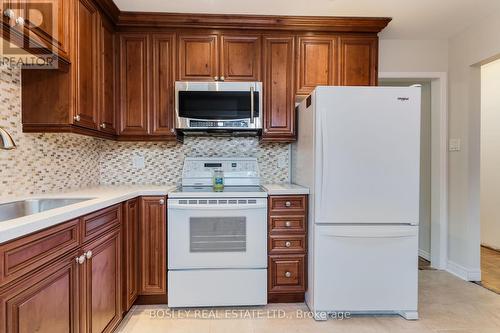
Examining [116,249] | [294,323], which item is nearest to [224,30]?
[116,249]

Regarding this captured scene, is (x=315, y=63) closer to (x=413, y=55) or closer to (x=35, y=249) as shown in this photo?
(x=413, y=55)

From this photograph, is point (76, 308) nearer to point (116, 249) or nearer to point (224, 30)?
point (116, 249)

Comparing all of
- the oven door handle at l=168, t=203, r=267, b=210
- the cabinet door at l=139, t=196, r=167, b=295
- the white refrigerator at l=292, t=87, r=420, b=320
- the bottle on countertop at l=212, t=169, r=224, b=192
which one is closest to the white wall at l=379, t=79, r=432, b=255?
the white refrigerator at l=292, t=87, r=420, b=320

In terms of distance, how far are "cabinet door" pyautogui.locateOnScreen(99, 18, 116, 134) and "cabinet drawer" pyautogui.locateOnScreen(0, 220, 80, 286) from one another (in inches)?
40.9

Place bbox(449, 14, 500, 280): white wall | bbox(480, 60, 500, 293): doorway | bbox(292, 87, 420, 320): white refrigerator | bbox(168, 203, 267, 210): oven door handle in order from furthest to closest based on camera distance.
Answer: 1. bbox(480, 60, 500, 293): doorway
2. bbox(449, 14, 500, 280): white wall
3. bbox(168, 203, 267, 210): oven door handle
4. bbox(292, 87, 420, 320): white refrigerator

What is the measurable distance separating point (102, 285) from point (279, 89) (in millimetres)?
1908

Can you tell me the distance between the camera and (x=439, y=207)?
9.27 ft

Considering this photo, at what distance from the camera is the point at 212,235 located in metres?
2.07

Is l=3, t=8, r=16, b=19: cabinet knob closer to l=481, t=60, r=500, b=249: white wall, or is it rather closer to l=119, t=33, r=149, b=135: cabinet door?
l=119, t=33, r=149, b=135: cabinet door

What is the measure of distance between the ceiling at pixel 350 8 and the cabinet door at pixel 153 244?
1481 mm

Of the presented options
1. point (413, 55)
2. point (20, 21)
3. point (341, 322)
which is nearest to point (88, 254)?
point (20, 21)

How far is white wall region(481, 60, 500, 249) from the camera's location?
3.57 m

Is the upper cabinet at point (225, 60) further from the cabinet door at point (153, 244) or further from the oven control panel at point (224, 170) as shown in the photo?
the cabinet door at point (153, 244)

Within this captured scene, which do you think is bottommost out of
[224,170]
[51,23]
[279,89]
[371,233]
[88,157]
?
[371,233]
